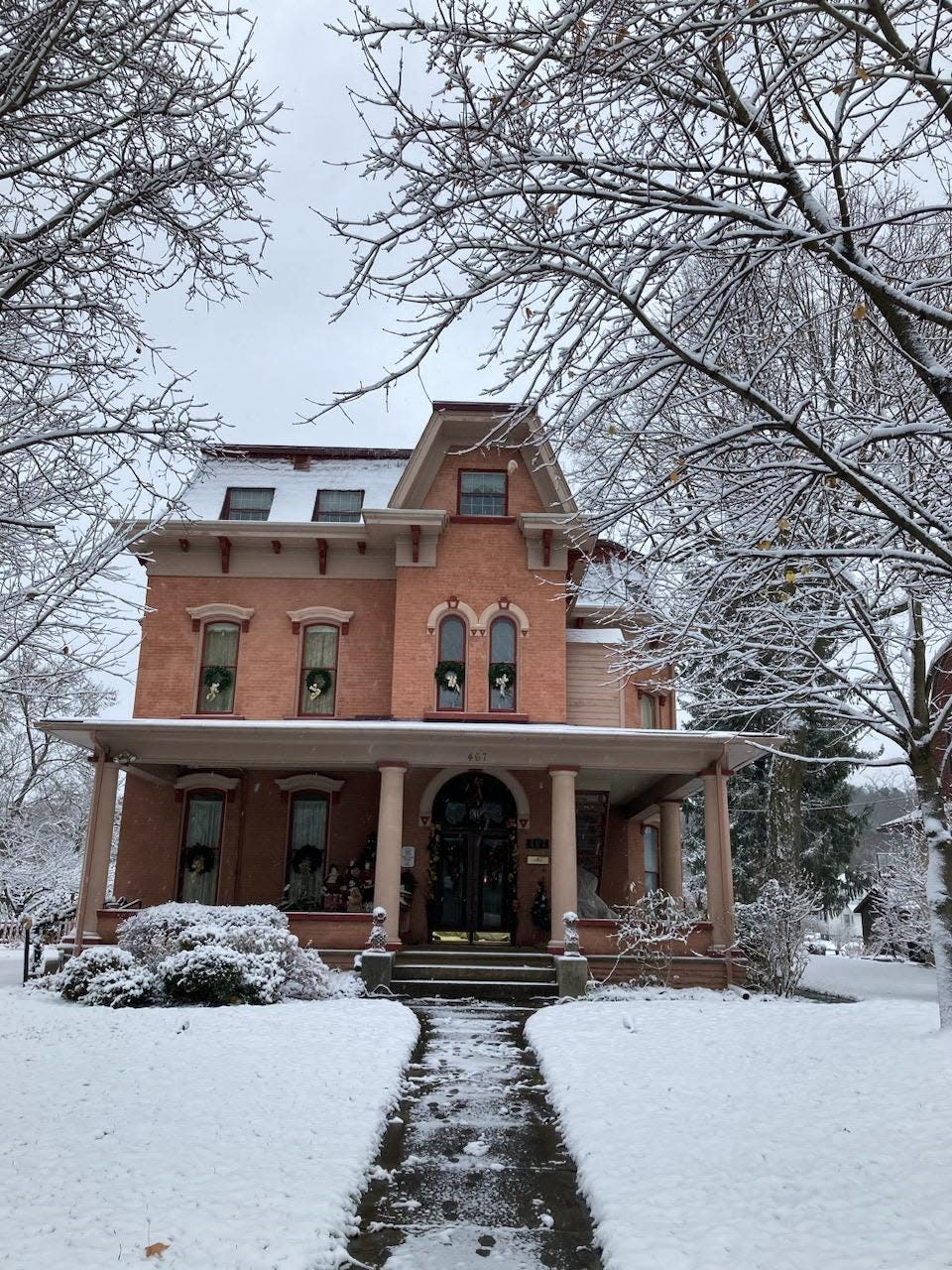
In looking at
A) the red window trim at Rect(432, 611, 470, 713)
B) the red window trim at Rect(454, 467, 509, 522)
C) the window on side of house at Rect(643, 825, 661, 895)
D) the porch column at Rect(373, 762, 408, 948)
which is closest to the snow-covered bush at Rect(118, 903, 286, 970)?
the porch column at Rect(373, 762, 408, 948)

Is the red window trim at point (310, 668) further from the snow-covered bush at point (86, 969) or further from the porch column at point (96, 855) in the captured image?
the snow-covered bush at point (86, 969)

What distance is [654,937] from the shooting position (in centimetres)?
1522

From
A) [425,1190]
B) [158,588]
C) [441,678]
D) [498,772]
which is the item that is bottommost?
[425,1190]

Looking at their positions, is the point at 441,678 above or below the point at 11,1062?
above

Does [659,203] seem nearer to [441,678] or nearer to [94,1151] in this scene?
[94,1151]

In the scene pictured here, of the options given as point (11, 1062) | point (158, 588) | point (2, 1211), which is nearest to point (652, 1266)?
point (2, 1211)

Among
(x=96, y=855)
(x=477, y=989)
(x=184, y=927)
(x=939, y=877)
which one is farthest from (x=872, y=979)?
(x=96, y=855)

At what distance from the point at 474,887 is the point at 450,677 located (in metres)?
4.04

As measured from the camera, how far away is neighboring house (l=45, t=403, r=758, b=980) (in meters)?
18.0

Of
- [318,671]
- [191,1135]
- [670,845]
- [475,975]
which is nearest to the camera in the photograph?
[191,1135]

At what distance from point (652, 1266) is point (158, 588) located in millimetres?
16774

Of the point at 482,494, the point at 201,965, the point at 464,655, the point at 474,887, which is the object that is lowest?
the point at 201,965

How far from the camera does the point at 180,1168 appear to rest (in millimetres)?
5969

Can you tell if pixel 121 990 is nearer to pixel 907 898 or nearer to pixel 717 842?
pixel 717 842
